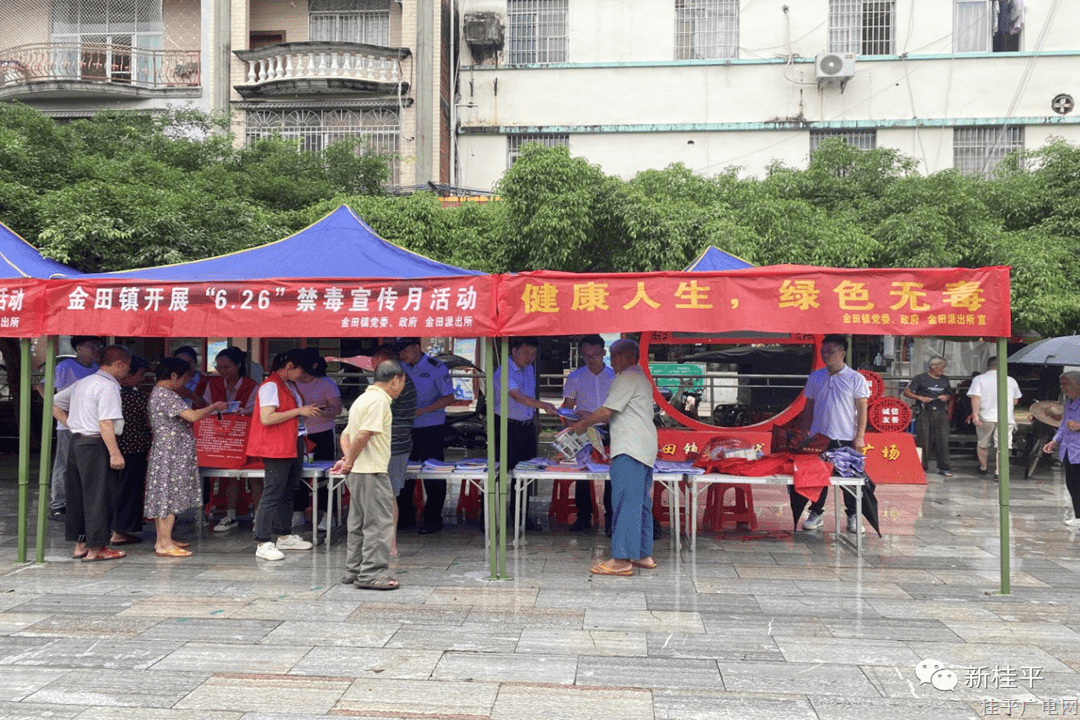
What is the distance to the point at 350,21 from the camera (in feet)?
69.5

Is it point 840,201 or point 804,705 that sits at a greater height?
point 840,201

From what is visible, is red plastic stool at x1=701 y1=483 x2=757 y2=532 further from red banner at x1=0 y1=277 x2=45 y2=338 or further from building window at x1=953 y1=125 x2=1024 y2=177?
building window at x1=953 y1=125 x2=1024 y2=177

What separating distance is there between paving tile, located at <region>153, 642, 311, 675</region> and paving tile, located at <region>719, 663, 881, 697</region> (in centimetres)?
242

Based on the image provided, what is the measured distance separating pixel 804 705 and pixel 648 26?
1944 centimetres

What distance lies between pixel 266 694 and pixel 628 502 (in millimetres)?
3194

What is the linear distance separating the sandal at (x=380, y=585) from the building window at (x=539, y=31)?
56.4 feet

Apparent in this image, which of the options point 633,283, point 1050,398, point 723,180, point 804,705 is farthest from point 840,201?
point 804,705

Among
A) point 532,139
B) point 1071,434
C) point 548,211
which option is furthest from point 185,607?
point 532,139

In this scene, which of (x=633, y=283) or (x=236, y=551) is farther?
(x=236, y=551)

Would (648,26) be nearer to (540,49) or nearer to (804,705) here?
(540,49)

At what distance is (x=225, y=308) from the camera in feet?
24.0

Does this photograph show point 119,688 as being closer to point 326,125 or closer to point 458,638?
point 458,638

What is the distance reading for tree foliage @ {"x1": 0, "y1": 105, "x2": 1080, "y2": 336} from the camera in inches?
455

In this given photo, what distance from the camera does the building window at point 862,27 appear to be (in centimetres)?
2102
